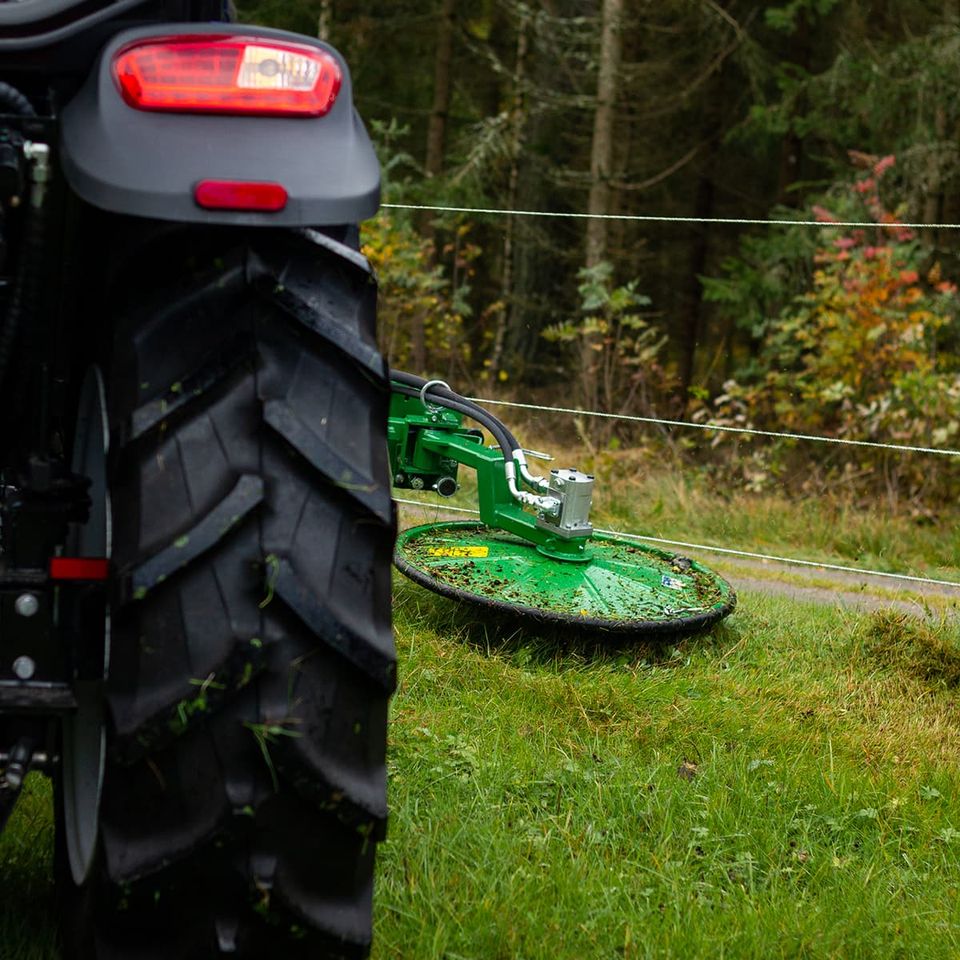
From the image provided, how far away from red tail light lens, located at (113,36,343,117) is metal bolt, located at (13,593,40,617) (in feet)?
2.02

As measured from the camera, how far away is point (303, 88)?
156cm

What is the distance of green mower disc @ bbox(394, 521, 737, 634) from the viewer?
12.4 ft

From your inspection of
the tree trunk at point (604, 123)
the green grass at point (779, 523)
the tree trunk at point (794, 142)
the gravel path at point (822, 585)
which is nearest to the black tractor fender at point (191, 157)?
the gravel path at point (822, 585)

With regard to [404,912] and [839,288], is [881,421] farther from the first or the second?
[404,912]

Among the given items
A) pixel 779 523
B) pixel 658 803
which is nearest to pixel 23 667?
pixel 658 803

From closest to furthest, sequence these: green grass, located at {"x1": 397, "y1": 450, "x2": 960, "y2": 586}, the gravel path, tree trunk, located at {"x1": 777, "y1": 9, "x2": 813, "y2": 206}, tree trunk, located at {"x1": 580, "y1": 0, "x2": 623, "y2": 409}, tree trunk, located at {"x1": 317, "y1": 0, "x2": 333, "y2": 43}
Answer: the gravel path < green grass, located at {"x1": 397, "y1": 450, "x2": 960, "y2": 586} < tree trunk, located at {"x1": 580, "y1": 0, "x2": 623, "y2": 409} < tree trunk, located at {"x1": 777, "y1": 9, "x2": 813, "y2": 206} < tree trunk, located at {"x1": 317, "y1": 0, "x2": 333, "y2": 43}

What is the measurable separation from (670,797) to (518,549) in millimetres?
1626

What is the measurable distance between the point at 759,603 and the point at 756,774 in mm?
1901

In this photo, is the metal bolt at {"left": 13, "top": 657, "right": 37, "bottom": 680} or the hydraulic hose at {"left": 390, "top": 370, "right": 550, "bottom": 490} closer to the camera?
the metal bolt at {"left": 13, "top": 657, "right": 37, "bottom": 680}

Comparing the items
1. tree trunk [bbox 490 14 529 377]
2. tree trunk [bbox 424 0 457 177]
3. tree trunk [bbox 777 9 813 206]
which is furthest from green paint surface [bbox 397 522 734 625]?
tree trunk [bbox 424 0 457 177]

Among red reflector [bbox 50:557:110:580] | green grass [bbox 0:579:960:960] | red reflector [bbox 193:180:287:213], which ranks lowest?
green grass [bbox 0:579:960:960]

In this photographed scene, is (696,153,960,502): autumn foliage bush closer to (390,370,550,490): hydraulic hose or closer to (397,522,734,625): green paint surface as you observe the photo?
(397,522,734,625): green paint surface

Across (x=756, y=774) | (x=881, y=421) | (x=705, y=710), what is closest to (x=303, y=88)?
(x=756, y=774)

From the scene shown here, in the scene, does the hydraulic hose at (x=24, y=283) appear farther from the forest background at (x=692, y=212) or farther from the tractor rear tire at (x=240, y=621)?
the forest background at (x=692, y=212)
